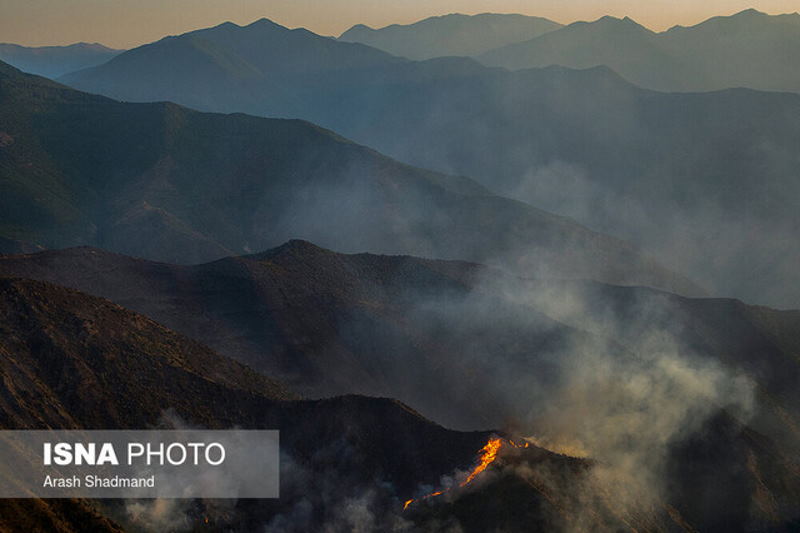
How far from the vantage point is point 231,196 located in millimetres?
153750

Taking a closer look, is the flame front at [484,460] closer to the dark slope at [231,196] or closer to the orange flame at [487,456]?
the orange flame at [487,456]

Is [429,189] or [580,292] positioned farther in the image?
[429,189]

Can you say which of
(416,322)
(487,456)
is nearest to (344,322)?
(416,322)

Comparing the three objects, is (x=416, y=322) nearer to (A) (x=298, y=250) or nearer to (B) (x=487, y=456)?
(A) (x=298, y=250)

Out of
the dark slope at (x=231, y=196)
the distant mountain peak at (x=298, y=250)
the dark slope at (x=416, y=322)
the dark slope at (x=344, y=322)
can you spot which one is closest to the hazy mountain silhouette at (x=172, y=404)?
the dark slope at (x=344, y=322)

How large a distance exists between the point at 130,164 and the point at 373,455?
128781mm

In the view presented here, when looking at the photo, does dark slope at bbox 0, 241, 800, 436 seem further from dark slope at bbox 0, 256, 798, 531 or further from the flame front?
the flame front

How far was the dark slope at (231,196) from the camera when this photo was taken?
12962 cm

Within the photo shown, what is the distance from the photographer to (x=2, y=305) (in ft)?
165

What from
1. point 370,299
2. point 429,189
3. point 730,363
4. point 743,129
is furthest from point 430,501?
point 743,129

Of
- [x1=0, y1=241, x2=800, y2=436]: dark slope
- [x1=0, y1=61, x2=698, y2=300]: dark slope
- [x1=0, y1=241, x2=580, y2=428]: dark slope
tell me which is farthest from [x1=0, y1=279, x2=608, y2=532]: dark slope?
[x1=0, y1=61, x2=698, y2=300]: dark slope

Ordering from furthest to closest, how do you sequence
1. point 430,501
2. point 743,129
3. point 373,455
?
1. point 743,129
2. point 373,455
3. point 430,501

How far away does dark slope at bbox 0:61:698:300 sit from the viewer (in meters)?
130

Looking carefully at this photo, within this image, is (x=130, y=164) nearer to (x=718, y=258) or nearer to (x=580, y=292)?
(x=580, y=292)
